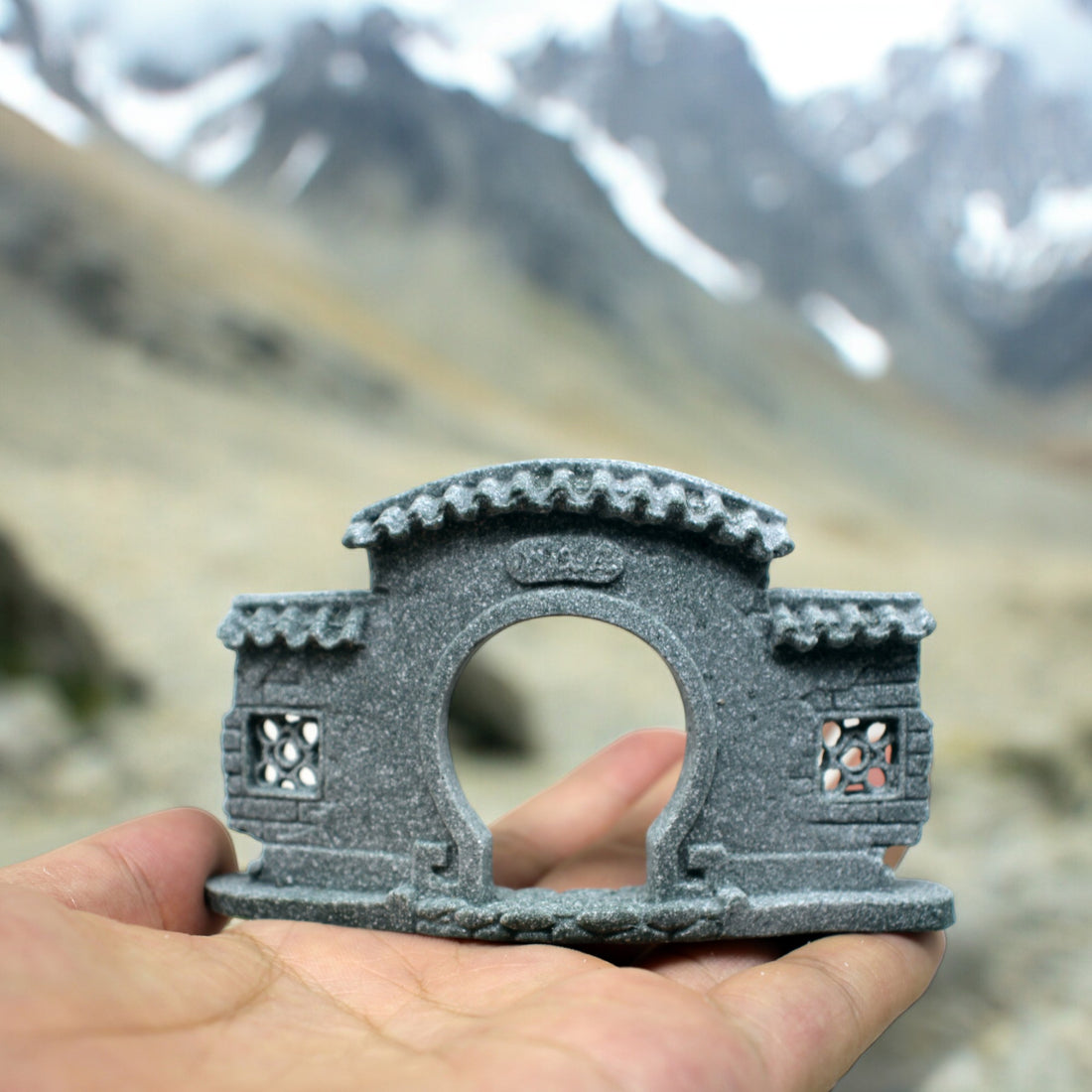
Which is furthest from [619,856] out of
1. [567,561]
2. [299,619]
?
[299,619]

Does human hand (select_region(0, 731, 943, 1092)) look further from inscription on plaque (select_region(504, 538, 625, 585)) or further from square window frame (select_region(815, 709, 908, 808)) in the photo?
inscription on plaque (select_region(504, 538, 625, 585))

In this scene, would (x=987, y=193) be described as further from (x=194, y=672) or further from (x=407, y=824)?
(x=407, y=824)

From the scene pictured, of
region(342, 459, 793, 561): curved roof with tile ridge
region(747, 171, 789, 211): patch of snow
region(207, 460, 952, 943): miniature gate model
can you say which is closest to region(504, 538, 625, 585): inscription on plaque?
region(207, 460, 952, 943): miniature gate model

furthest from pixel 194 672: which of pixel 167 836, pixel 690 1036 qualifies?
pixel 690 1036

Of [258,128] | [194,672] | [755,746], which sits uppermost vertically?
[258,128]

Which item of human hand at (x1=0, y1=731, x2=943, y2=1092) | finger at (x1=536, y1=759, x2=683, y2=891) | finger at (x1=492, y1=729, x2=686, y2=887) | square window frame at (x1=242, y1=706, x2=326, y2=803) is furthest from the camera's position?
finger at (x1=492, y1=729, x2=686, y2=887)
